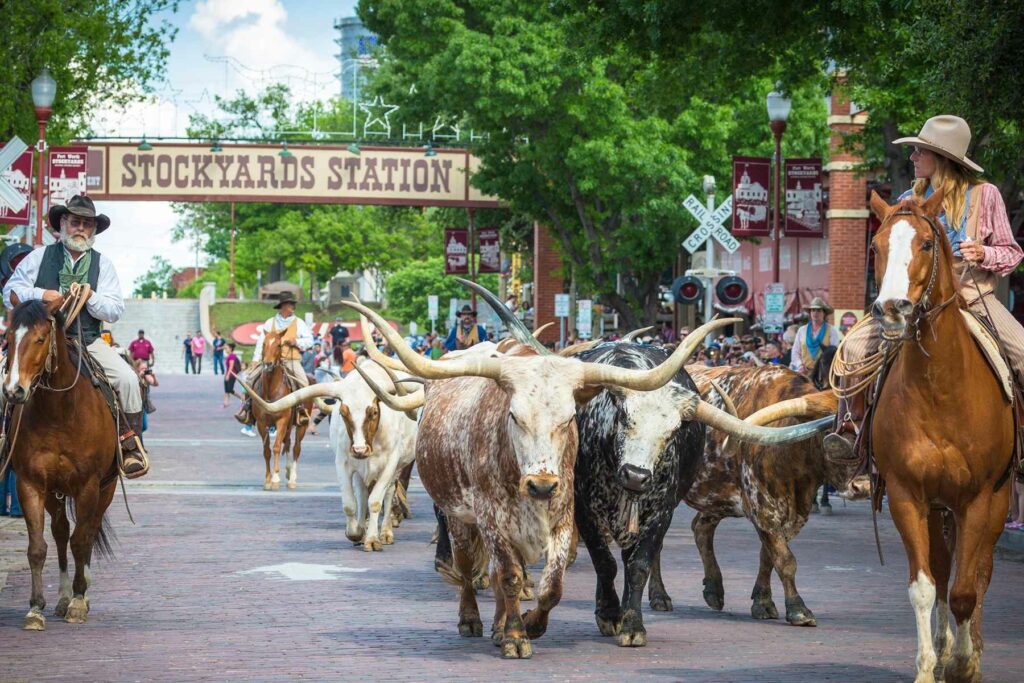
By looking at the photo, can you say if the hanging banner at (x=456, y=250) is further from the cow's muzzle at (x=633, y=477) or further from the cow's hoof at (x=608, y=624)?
the cow's muzzle at (x=633, y=477)

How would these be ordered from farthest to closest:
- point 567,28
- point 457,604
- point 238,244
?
point 238,244 → point 567,28 → point 457,604

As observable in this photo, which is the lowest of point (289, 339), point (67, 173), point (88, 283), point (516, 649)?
point (516, 649)

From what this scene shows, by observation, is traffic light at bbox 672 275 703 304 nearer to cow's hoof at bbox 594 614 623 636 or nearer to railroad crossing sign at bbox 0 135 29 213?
railroad crossing sign at bbox 0 135 29 213

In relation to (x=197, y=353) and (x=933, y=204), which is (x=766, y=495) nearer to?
(x=933, y=204)

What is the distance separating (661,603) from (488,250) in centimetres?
3843

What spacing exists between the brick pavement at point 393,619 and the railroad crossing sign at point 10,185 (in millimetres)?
3470

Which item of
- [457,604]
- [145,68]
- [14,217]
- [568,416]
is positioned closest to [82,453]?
[457,604]

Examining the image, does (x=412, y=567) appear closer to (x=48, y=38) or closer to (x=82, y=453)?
(x=82, y=453)

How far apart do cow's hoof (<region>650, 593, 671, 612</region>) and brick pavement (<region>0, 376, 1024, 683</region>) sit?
0.12 metres

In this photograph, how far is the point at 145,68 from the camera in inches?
1287

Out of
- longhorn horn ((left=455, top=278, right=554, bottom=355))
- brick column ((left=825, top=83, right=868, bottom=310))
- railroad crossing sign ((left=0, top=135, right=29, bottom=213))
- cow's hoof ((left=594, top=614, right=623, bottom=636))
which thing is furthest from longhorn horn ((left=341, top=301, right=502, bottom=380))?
brick column ((left=825, top=83, right=868, bottom=310))

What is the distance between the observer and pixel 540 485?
8.88 meters

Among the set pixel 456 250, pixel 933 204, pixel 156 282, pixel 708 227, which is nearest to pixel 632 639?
pixel 933 204

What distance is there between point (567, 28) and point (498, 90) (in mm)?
13417
